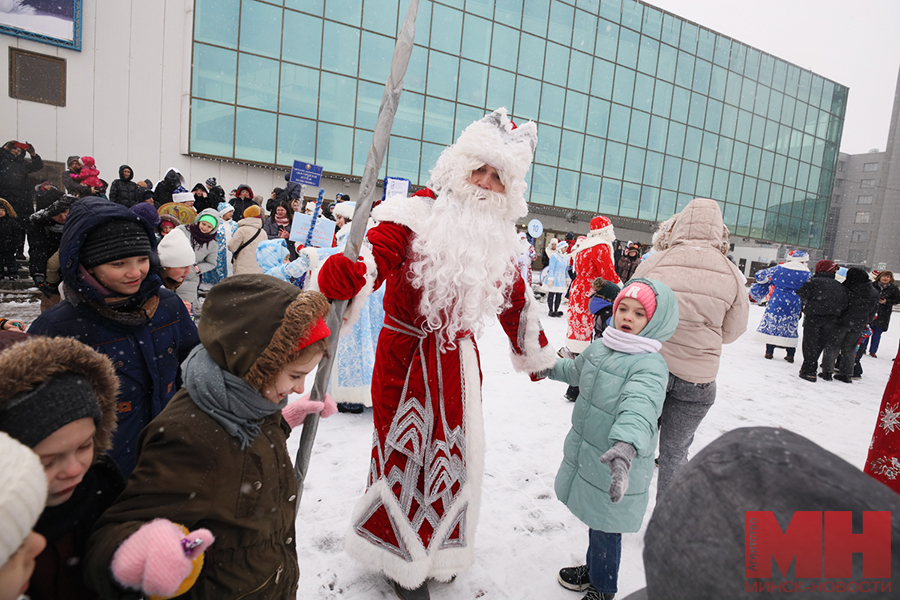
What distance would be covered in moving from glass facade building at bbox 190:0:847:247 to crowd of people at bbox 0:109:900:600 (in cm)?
1433

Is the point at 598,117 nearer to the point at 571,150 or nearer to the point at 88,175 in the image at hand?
the point at 571,150

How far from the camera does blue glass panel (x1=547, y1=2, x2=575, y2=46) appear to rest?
2078 cm

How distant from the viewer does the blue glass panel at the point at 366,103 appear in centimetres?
1723

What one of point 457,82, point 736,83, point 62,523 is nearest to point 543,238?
point 457,82

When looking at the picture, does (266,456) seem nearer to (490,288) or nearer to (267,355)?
(267,355)

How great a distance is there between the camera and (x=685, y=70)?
24.5 meters

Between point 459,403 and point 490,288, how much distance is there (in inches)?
22.6

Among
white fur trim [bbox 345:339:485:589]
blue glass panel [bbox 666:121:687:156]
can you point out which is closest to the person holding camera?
white fur trim [bbox 345:339:485:589]

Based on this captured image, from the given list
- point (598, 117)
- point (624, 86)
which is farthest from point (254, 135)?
point (624, 86)

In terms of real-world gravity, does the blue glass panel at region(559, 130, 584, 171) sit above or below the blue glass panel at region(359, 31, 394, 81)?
below

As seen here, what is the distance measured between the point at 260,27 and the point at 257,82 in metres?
1.78

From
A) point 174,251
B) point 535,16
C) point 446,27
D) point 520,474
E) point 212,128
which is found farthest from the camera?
point 535,16

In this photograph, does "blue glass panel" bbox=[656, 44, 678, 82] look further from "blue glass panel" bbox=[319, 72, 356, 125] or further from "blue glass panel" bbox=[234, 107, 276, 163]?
"blue glass panel" bbox=[234, 107, 276, 163]

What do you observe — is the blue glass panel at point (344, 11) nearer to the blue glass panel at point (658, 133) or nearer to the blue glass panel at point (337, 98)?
the blue glass panel at point (337, 98)
